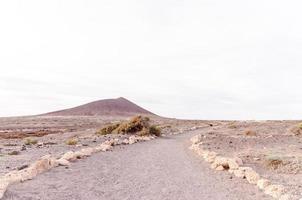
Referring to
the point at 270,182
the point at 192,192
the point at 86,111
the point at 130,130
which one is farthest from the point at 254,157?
the point at 86,111

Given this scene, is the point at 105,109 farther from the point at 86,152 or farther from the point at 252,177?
the point at 252,177

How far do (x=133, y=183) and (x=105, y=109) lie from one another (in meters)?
154

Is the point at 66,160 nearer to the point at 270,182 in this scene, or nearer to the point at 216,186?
the point at 216,186

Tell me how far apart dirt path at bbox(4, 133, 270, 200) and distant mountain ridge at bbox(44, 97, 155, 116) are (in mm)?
137626

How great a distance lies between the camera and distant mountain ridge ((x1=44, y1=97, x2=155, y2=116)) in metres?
161

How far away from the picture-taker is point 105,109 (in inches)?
6668

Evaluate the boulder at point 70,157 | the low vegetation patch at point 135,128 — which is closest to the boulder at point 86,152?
the boulder at point 70,157

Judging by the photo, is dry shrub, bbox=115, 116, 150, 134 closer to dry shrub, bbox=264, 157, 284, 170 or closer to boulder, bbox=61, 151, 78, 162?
boulder, bbox=61, 151, 78, 162

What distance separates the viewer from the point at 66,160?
2111 centimetres

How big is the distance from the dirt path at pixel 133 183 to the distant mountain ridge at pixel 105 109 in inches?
5418

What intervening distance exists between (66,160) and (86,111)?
143m

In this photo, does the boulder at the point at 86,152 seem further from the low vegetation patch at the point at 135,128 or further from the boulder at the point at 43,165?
the low vegetation patch at the point at 135,128

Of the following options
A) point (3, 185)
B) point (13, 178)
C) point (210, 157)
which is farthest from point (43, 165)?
point (210, 157)

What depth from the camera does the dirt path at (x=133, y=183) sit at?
13898mm
